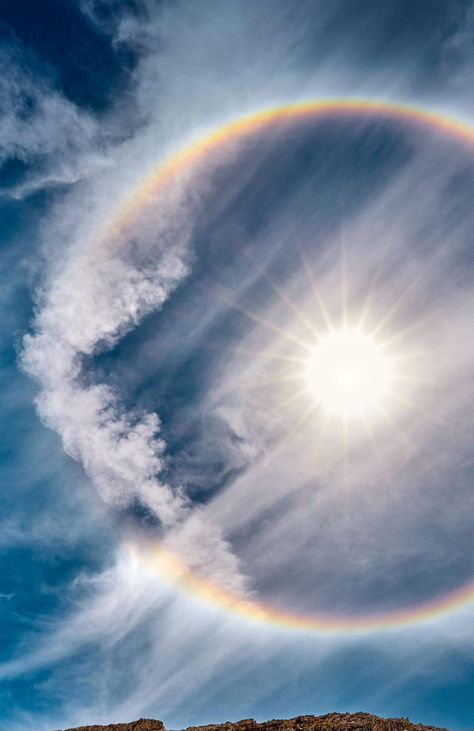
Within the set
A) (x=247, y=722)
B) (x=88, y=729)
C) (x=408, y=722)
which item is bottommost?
(x=408, y=722)

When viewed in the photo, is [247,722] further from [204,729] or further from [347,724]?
[347,724]

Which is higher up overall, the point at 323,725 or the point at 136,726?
the point at 136,726

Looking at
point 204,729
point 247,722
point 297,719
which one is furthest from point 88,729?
point 297,719

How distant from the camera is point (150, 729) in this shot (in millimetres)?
58188

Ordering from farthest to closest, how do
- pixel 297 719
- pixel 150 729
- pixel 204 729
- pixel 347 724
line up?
pixel 150 729
pixel 204 729
pixel 297 719
pixel 347 724

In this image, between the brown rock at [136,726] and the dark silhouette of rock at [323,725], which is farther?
the brown rock at [136,726]

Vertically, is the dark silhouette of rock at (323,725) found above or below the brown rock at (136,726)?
below

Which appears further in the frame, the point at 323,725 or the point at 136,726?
the point at 136,726

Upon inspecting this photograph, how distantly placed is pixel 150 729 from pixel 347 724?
26324 millimetres

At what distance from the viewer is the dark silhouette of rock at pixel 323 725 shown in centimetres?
4359

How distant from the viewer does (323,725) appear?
46.0m

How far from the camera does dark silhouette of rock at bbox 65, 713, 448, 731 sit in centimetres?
4359

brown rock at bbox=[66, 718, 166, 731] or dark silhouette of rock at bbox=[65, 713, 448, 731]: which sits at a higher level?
brown rock at bbox=[66, 718, 166, 731]

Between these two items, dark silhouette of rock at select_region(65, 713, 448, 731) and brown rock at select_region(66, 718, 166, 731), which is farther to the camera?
brown rock at select_region(66, 718, 166, 731)
